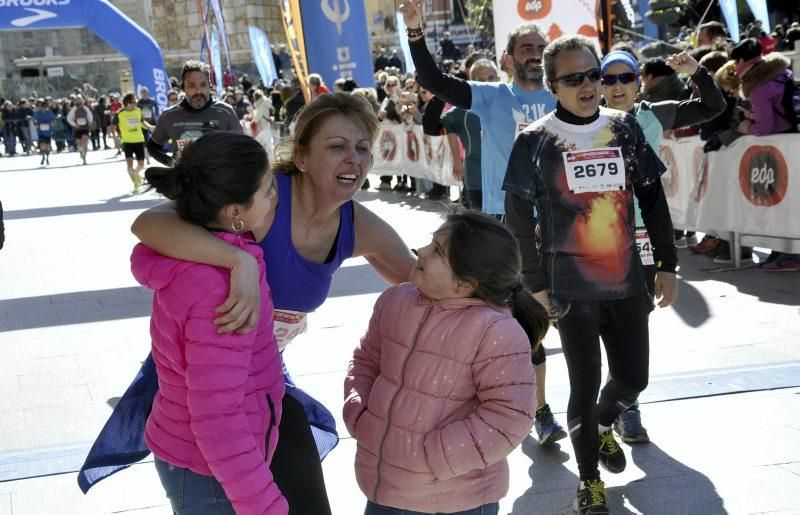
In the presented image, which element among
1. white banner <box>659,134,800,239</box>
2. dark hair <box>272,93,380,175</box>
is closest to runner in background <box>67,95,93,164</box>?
white banner <box>659,134,800,239</box>

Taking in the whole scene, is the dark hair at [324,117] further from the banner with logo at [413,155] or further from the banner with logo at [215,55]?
the banner with logo at [215,55]

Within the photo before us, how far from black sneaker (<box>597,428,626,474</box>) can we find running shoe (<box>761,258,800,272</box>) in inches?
186

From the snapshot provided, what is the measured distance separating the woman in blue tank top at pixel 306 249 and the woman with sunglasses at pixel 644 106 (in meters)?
1.91

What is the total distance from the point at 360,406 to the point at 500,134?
9.14 feet

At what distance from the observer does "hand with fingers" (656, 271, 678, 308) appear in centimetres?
404

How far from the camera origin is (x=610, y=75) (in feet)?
15.7

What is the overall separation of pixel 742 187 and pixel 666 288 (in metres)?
5.11

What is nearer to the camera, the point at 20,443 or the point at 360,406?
the point at 360,406

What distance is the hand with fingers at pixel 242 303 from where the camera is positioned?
2.21 metres

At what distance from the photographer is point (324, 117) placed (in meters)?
3.00

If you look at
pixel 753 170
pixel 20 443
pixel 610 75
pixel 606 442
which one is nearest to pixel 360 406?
pixel 606 442

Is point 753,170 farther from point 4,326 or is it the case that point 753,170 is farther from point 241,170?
point 241,170

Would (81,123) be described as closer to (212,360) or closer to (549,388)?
(549,388)

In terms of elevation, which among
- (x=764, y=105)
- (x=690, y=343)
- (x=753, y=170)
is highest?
(x=764, y=105)
